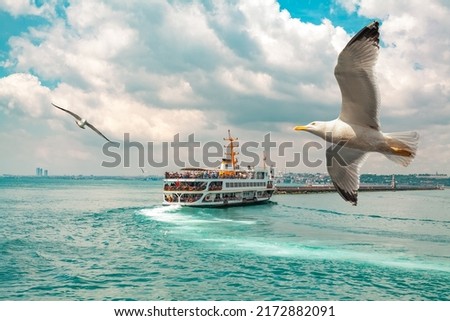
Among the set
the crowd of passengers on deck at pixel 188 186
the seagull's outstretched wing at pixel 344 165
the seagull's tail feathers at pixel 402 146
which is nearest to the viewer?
the seagull's tail feathers at pixel 402 146

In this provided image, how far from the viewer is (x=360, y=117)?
5199 mm

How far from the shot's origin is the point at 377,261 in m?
19.9

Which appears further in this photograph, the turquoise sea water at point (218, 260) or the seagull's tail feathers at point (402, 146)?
the turquoise sea water at point (218, 260)

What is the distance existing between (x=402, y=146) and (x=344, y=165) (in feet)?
3.64

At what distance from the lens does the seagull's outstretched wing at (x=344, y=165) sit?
558cm

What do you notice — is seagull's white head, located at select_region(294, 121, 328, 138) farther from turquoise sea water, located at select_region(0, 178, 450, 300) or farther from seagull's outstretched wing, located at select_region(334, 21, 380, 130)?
turquoise sea water, located at select_region(0, 178, 450, 300)

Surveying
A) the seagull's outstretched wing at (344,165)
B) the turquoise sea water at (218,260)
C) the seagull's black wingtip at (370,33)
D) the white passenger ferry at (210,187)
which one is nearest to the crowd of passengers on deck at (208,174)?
the white passenger ferry at (210,187)

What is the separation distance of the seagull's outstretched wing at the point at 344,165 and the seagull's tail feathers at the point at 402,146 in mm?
671

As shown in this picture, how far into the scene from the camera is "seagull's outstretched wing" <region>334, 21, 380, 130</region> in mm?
4805

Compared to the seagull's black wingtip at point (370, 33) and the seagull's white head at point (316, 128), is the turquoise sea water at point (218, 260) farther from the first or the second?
the seagull's black wingtip at point (370, 33)

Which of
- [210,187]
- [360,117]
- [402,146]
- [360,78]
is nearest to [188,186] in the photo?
[210,187]
